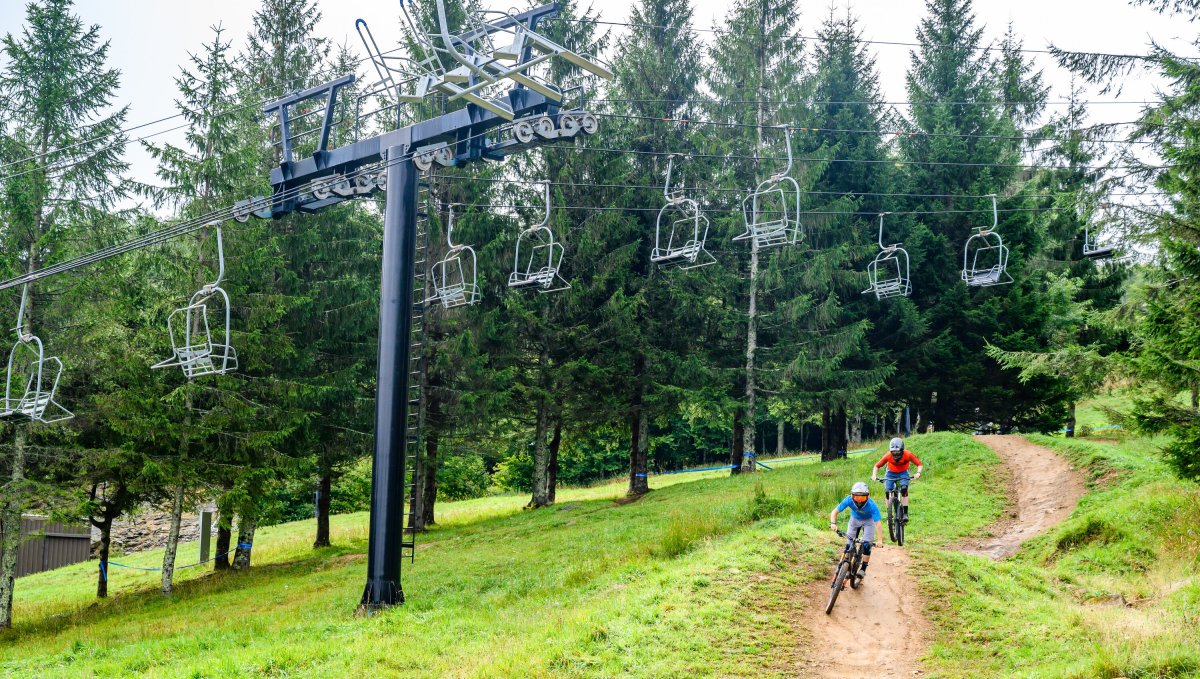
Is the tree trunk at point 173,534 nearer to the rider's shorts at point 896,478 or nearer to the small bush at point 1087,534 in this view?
the rider's shorts at point 896,478

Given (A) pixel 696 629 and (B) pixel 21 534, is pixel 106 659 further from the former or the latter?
(A) pixel 696 629

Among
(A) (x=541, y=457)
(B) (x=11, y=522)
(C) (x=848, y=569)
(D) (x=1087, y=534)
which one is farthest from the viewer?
(A) (x=541, y=457)

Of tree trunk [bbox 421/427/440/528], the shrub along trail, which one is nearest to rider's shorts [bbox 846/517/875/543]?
the shrub along trail

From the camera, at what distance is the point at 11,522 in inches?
770

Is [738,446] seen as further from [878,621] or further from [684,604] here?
[684,604]

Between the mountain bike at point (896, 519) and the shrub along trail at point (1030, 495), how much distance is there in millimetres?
2610

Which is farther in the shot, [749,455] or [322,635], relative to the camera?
[749,455]

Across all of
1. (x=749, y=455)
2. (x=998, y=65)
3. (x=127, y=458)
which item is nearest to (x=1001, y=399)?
(x=749, y=455)

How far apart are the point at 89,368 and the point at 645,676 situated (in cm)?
1803

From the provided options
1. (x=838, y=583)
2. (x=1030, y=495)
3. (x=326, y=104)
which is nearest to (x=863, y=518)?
(x=838, y=583)

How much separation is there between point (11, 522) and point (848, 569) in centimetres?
1818

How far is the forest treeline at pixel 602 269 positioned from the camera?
21.2 metres

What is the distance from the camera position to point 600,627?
11586 millimetres

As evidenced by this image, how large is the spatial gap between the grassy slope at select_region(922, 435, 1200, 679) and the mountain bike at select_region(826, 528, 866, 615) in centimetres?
124
